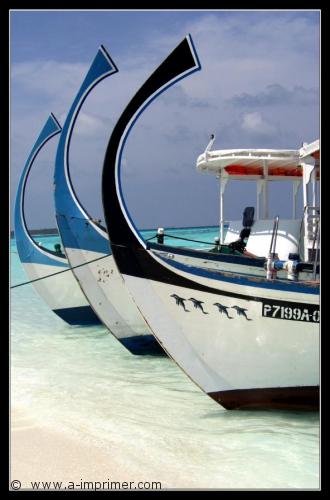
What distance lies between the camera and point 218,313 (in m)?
5.42

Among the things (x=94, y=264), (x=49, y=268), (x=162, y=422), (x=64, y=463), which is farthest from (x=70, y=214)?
(x=64, y=463)

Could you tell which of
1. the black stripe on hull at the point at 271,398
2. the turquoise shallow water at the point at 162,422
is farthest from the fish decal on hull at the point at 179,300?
the turquoise shallow water at the point at 162,422

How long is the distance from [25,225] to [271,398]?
805 cm

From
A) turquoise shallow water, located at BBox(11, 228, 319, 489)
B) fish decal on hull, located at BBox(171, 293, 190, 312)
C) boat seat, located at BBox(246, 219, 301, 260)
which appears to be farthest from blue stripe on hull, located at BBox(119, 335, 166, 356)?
fish decal on hull, located at BBox(171, 293, 190, 312)

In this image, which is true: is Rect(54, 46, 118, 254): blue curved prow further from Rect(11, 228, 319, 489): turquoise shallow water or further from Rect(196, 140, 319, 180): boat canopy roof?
Rect(196, 140, 319, 180): boat canopy roof

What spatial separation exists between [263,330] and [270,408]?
0.98 m

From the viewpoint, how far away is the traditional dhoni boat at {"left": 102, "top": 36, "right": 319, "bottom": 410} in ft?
17.6

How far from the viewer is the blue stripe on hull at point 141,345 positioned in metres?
8.91

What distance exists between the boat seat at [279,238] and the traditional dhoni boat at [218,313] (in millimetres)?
3725

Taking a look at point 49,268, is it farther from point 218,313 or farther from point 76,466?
point 76,466

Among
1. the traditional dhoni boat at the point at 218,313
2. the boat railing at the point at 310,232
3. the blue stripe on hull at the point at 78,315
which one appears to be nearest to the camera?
the traditional dhoni boat at the point at 218,313

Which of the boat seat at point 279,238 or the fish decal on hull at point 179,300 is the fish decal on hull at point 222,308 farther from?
the boat seat at point 279,238
